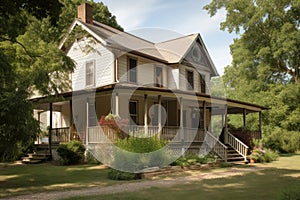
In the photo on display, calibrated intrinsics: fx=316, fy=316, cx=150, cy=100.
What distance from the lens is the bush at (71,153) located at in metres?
16.8

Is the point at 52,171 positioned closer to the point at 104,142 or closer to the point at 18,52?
the point at 104,142

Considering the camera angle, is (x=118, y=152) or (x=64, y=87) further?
(x=64, y=87)

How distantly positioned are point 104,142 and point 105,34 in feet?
30.6

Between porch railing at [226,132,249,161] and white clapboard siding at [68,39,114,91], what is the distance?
8.47 metres

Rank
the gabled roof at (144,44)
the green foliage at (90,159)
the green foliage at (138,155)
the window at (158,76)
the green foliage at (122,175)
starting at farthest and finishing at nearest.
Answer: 1. the window at (158,76)
2. the gabled roof at (144,44)
3. the green foliage at (90,159)
4. the green foliage at (138,155)
5. the green foliage at (122,175)

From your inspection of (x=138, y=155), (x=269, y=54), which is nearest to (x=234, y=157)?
(x=138, y=155)

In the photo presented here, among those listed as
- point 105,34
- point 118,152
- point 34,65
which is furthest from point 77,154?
point 105,34

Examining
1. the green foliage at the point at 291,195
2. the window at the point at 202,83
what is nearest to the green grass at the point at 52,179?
the green foliage at the point at 291,195

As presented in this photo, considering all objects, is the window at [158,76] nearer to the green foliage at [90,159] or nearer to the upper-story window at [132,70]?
the upper-story window at [132,70]

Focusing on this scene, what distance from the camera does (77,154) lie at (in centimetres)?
1708

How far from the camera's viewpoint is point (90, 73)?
71.7 ft

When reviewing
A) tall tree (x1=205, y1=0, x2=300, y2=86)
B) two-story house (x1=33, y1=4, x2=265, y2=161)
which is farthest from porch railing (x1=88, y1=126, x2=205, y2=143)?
tall tree (x1=205, y1=0, x2=300, y2=86)

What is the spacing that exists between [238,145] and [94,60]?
11.1 meters

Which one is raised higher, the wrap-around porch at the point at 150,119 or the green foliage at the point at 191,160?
the wrap-around porch at the point at 150,119
